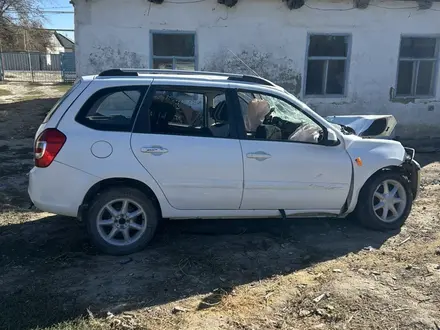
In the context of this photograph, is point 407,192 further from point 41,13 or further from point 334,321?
point 41,13

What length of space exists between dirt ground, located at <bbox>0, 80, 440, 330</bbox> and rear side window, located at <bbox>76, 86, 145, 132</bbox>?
1293 mm

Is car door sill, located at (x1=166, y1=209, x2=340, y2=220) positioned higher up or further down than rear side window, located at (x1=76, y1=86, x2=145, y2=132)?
further down

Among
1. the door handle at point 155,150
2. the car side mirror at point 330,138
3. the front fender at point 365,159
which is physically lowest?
the front fender at point 365,159

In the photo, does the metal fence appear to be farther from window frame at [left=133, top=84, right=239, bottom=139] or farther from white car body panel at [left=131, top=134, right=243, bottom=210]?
white car body panel at [left=131, top=134, right=243, bottom=210]

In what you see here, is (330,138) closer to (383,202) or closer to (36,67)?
(383,202)

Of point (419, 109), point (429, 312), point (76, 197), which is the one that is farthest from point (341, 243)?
point (419, 109)

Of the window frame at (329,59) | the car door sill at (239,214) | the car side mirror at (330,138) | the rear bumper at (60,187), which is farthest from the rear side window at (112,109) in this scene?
the window frame at (329,59)

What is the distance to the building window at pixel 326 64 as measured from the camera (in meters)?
10.4

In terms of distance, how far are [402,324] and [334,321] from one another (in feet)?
1.66

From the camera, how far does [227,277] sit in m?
4.09

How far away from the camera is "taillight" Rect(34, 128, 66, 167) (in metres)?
4.29

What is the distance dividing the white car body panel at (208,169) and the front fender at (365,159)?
11 mm

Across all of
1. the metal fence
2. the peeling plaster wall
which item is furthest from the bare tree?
the peeling plaster wall

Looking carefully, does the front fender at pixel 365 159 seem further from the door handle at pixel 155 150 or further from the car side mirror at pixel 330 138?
the door handle at pixel 155 150
